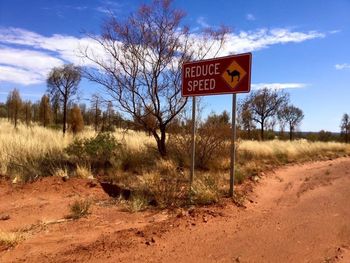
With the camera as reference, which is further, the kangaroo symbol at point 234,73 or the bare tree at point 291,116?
the bare tree at point 291,116

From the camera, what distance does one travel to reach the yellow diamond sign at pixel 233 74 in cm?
859

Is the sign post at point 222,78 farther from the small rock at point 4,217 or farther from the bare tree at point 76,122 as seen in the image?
the bare tree at point 76,122

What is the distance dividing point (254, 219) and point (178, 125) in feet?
21.3

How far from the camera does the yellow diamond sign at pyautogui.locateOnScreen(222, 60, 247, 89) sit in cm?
859

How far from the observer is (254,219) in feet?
24.7

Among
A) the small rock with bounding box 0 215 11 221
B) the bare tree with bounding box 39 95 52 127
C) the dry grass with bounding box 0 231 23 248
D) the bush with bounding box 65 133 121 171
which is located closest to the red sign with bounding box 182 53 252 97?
the bush with bounding box 65 133 121 171

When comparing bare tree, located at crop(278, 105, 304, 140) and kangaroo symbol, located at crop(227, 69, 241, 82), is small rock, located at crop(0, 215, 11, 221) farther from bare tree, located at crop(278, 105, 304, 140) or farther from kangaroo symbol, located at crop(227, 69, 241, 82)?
bare tree, located at crop(278, 105, 304, 140)

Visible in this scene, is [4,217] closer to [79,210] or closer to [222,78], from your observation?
[79,210]

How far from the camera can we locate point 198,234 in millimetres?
6480

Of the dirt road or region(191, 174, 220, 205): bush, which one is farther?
→ region(191, 174, 220, 205): bush

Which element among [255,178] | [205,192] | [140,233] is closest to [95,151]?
[255,178]

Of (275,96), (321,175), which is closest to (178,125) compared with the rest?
(321,175)

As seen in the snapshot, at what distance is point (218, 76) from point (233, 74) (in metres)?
0.40

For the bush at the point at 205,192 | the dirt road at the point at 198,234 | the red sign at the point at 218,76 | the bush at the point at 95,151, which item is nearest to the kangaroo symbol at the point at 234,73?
the red sign at the point at 218,76
